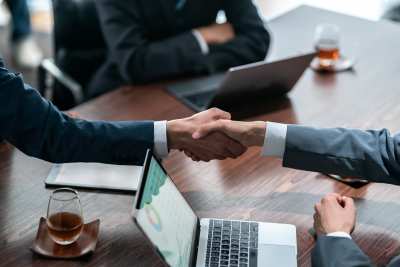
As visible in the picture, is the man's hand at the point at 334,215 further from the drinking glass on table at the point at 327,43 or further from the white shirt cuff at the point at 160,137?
the drinking glass on table at the point at 327,43

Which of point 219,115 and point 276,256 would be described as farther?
point 219,115

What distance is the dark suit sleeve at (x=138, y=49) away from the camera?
232cm

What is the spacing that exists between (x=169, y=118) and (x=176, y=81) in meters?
0.30

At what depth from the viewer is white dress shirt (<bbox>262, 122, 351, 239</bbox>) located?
1.77m

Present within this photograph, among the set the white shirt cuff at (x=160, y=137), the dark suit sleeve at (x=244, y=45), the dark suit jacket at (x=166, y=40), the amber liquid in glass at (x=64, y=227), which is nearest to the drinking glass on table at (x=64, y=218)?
the amber liquid in glass at (x=64, y=227)

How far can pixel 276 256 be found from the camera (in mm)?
1496

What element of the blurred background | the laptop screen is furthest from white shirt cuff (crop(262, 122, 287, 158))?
the blurred background

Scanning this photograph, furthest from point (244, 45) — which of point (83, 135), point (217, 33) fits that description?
point (83, 135)

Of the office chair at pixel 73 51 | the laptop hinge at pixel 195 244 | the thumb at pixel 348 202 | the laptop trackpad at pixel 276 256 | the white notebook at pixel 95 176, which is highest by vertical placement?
the thumb at pixel 348 202

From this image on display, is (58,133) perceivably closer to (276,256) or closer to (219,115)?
(219,115)

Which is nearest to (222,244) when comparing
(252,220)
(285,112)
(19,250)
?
(252,220)

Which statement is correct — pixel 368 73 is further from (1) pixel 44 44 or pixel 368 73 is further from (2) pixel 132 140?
(1) pixel 44 44

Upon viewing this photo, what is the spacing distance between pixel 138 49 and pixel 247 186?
2.61 ft

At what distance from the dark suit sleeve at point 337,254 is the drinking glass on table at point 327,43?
101cm
